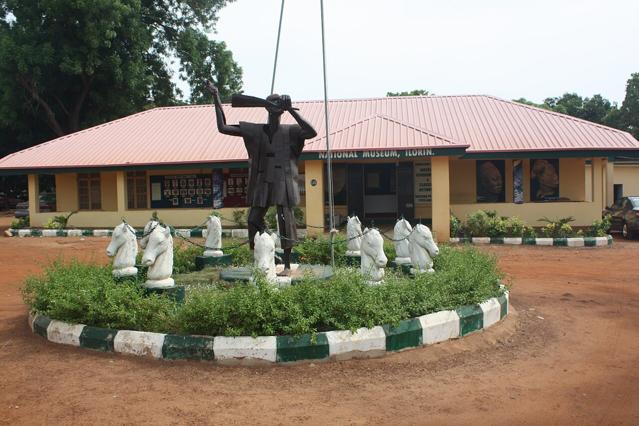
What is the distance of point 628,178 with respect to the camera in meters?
29.3

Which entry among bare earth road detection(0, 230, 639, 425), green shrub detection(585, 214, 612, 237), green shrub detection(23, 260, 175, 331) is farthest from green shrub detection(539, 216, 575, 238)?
green shrub detection(23, 260, 175, 331)

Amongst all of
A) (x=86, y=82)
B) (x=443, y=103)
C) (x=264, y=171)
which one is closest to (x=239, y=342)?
(x=264, y=171)

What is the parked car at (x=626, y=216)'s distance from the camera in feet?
58.5

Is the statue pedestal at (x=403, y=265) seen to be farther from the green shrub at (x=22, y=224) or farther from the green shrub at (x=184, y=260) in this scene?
the green shrub at (x=22, y=224)

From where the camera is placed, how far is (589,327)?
7.22 m

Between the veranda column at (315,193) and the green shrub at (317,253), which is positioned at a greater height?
the veranda column at (315,193)

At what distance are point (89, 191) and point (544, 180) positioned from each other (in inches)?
678

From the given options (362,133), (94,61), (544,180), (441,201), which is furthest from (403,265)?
(94,61)

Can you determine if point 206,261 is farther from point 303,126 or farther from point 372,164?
point 372,164

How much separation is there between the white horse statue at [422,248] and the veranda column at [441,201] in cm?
927

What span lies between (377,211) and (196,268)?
41.3ft

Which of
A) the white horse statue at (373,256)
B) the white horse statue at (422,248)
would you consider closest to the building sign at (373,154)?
the white horse statue at (422,248)

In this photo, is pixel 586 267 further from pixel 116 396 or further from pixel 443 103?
pixel 443 103

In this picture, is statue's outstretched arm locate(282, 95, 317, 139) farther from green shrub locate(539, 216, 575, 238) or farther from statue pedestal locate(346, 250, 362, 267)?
green shrub locate(539, 216, 575, 238)
